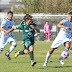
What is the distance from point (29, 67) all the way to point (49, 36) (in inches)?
739

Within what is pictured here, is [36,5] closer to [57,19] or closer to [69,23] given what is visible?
[57,19]

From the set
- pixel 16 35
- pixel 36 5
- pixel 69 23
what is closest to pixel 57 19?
pixel 16 35

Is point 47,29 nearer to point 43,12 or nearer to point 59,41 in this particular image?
point 43,12

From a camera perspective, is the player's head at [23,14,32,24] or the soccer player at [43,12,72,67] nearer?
the player's head at [23,14,32,24]

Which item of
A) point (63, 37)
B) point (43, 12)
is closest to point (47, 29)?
point (43, 12)

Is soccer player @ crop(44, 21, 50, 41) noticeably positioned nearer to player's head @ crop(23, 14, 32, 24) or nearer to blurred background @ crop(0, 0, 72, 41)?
blurred background @ crop(0, 0, 72, 41)

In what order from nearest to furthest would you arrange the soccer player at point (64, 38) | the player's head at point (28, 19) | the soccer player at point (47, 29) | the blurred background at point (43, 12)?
the player's head at point (28, 19) → the soccer player at point (64, 38) → the soccer player at point (47, 29) → the blurred background at point (43, 12)

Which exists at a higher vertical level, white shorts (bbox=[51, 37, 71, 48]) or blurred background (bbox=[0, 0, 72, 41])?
white shorts (bbox=[51, 37, 71, 48])

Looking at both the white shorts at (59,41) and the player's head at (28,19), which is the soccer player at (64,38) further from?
the player's head at (28,19)

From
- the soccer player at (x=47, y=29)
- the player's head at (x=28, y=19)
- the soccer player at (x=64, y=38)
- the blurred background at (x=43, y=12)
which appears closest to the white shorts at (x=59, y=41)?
the soccer player at (x=64, y=38)

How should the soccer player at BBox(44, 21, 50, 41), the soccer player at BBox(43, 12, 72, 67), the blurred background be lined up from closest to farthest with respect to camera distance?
the soccer player at BBox(43, 12, 72, 67)
the soccer player at BBox(44, 21, 50, 41)
the blurred background

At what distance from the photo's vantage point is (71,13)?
438 inches

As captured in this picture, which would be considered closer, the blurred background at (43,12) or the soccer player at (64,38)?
the soccer player at (64,38)

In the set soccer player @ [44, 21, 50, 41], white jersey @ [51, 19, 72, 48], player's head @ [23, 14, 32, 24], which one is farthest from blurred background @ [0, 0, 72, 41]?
player's head @ [23, 14, 32, 24]
